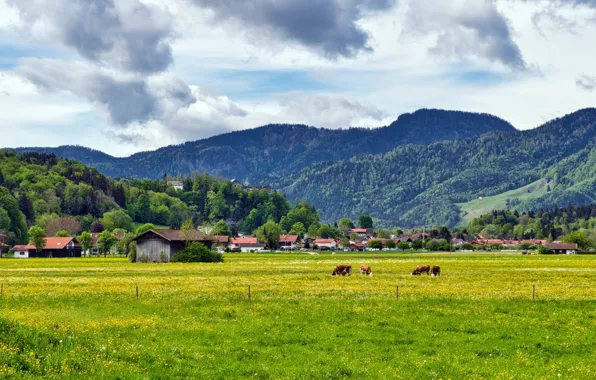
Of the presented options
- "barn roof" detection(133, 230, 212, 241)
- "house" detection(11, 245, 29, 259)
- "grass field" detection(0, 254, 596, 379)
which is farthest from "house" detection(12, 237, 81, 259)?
"grass field" detection(0, 254, 596, 379)

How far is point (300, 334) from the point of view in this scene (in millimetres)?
29484

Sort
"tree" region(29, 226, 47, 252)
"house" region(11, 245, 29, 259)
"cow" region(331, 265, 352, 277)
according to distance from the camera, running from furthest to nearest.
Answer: "house" region(11, 245, 29, 259), "tree" region(29, 226, 47, 252), "cow" region(331, 265, 352, 277)

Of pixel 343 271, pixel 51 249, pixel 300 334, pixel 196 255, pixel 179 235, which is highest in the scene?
pixel 179 235

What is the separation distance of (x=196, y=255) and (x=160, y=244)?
10.9 metres

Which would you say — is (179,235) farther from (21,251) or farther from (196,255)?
(21,251)

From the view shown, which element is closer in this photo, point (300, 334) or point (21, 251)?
point (300, 334)

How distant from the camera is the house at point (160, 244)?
405ft

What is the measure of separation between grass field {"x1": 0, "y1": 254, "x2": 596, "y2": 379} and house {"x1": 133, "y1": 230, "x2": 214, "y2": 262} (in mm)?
73870

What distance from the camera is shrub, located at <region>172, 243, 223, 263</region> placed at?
116 meters

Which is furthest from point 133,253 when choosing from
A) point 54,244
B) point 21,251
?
point 21,251

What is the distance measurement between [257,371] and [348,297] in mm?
21611

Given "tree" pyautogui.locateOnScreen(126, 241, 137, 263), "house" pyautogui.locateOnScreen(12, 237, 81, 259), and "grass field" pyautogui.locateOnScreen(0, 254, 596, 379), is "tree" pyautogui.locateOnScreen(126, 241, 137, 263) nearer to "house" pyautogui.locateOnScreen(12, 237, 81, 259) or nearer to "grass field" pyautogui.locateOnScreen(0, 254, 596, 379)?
"house" pyautogui.locateOnScreen(12, 237, 81, 259)

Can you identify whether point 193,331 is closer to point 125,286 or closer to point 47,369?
point 47,369

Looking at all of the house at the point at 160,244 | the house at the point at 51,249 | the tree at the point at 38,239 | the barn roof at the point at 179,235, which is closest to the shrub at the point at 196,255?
the house at the point at 160,244
